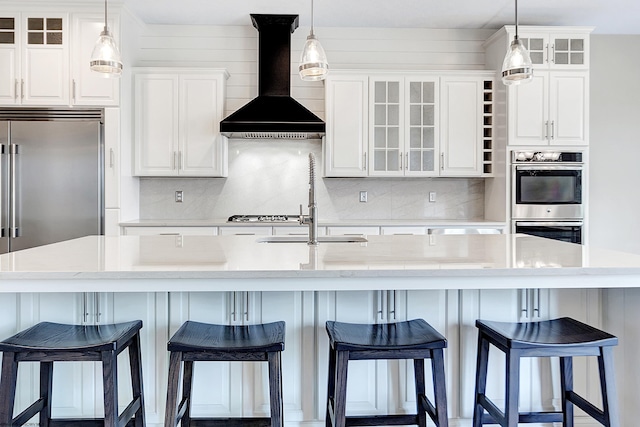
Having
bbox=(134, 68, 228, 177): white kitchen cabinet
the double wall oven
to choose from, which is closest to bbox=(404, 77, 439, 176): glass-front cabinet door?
the double wall oven

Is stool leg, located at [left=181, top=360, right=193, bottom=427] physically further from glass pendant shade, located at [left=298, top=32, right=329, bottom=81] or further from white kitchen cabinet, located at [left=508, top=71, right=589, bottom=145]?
white kitchen cabinet, located at [left=508, top=71, right=589, bottom=145]

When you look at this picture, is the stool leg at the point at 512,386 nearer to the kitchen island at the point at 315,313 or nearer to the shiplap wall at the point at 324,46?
the kitchen island at the point at 315,313

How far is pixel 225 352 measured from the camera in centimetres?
160

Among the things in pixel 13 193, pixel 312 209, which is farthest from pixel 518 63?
pixel 13 193

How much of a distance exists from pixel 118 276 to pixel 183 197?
10.2 ft

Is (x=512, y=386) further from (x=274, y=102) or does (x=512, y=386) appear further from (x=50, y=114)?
(x=50, y=114)

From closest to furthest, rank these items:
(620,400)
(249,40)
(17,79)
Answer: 1. (620,400)
2. (17,79)
3. (249,40)

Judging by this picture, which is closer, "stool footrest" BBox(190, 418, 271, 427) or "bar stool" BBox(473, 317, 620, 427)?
"bar stool" BBox(473, 317, 620, 427)

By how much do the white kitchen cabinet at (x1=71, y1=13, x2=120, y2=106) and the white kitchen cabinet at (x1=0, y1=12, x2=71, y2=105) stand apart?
0.23 ft

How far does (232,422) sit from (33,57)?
347cm

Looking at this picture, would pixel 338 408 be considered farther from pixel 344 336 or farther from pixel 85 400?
pixel 85 400

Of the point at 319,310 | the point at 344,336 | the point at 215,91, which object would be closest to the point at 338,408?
the point at 344,336

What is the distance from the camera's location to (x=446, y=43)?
15.1 ft

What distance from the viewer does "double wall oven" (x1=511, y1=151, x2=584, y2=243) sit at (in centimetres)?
407
